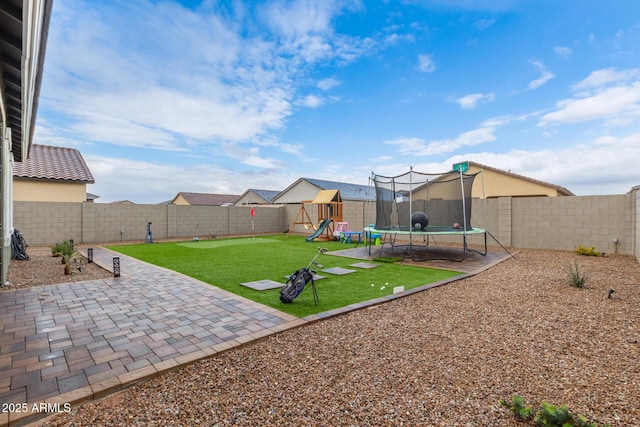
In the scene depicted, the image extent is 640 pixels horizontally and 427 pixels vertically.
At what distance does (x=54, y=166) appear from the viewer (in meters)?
13.1

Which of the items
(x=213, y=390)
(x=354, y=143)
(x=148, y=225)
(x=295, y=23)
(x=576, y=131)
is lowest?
(x=213, y=390)

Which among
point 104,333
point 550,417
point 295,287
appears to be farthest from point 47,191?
point 550,417

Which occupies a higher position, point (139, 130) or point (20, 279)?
point (139, 130)

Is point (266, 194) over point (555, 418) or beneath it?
over

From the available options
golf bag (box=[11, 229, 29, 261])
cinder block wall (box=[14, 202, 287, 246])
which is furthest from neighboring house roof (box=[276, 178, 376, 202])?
golf bag (box=[11, 229, 29, 261])

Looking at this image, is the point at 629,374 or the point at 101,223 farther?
the point at 101,223

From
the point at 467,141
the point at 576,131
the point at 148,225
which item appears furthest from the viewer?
the point at 467,141

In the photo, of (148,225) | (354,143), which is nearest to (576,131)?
(354,143)

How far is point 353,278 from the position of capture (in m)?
5.25

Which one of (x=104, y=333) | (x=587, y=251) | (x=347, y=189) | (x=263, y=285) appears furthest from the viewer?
(x=347, y=189)

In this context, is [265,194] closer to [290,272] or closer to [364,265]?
[364,265]

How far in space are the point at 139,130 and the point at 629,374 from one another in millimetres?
13171

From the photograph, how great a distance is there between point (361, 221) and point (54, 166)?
13522 mm

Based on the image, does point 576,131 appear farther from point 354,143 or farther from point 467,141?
point 354,143
